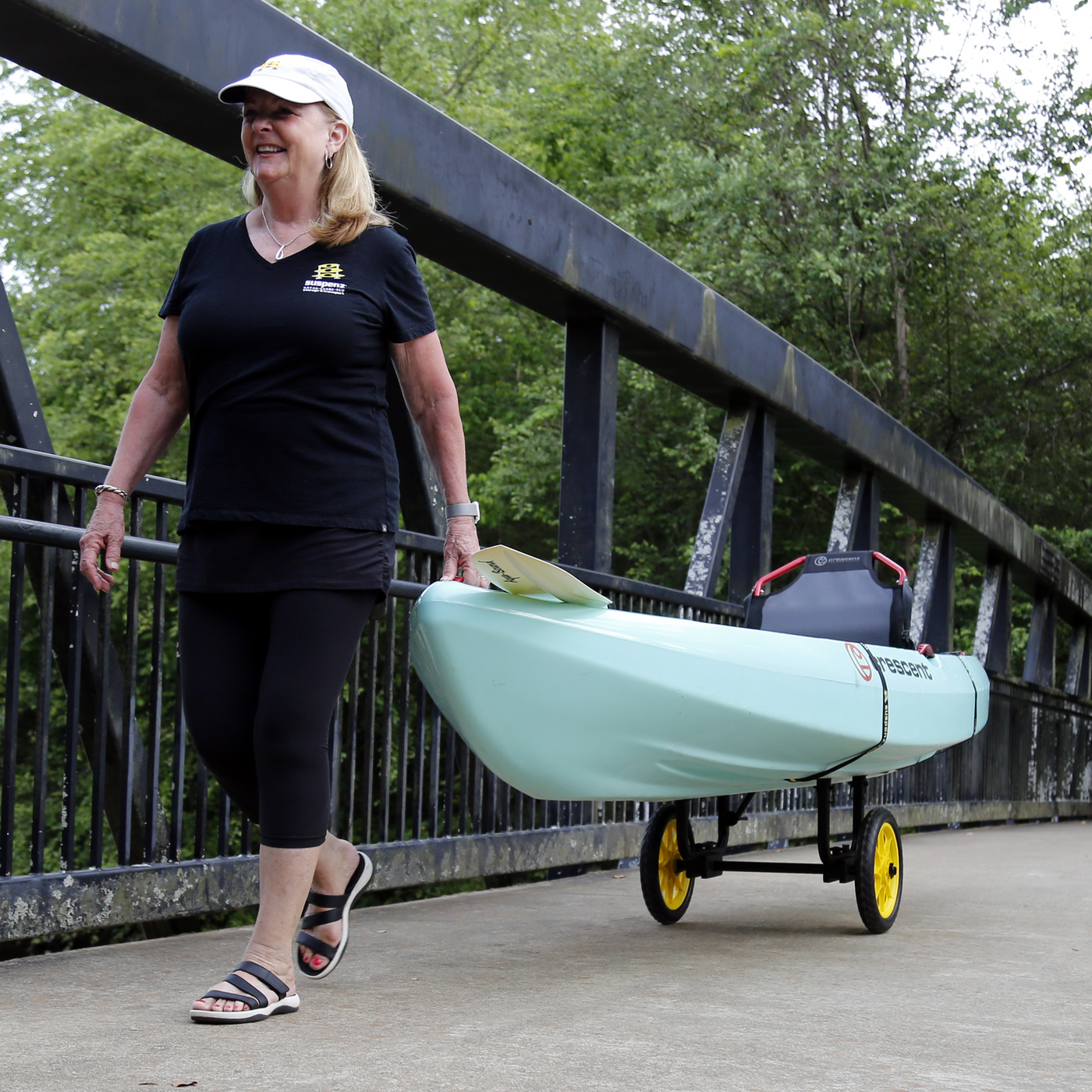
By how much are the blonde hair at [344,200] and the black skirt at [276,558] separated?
625 millimetres

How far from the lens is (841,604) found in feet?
16.5

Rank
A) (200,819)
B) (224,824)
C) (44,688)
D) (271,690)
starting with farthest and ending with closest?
(224,824) < (200,819) < (44,688) < (271,690)

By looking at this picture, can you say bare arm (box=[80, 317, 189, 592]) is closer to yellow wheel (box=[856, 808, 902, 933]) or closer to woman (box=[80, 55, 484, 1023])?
woman (box=[80, 55, 484, 1023])

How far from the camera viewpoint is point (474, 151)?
5074 mm

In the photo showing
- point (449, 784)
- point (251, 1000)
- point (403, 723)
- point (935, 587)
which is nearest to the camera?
point (251, 1000)

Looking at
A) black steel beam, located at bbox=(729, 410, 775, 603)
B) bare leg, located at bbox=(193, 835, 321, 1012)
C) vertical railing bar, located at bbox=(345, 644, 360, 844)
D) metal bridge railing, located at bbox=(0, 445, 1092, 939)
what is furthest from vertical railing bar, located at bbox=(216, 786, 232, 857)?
black steel beam, located at bbox=(729, 410, 775, 603)

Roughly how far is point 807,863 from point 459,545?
1.78 metres

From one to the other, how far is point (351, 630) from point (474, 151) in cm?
267

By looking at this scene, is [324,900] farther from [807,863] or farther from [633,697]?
[807,863]

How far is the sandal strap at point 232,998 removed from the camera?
2.69 metres

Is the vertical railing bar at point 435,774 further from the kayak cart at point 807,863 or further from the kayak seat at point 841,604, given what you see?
the kayak seat at point 841,604

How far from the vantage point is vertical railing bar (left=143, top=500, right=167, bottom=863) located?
3.69 metres

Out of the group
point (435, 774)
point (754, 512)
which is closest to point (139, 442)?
point (435, 774)

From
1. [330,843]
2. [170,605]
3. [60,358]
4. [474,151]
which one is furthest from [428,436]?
[60,358]
